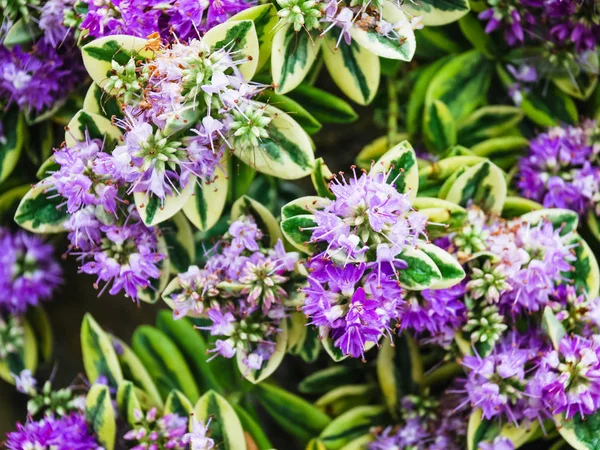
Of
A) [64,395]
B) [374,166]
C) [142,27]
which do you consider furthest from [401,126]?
[64,395]

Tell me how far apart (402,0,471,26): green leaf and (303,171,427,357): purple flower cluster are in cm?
46

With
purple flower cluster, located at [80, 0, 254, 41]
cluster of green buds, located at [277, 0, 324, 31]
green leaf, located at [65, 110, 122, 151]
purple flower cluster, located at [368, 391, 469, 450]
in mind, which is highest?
purple flower cluster, located at [80, 0, 254, 41]

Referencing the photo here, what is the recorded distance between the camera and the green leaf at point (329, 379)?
64.5 inches

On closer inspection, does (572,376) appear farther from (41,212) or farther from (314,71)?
(41,212)

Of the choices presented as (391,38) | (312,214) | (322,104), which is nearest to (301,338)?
(312,214)

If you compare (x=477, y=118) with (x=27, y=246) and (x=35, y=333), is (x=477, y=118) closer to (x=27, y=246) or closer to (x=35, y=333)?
(x=27, y=246)

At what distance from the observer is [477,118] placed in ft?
5.17

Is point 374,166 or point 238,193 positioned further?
point 238,193

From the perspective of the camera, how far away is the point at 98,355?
1.49m

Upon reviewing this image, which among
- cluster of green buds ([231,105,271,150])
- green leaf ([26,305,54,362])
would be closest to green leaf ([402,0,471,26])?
cluster of green buds ([231,105,271,150])

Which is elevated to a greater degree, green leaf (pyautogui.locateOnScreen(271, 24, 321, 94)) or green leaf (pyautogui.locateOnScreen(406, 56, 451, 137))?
green leaf (pyautogui.locateOnScreen(271, 24, 321, 94))

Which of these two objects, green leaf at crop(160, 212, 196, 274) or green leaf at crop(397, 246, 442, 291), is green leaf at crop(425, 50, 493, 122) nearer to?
green leaf at crop(397, 246, 442, 291)

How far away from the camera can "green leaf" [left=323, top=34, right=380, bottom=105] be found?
137 cm

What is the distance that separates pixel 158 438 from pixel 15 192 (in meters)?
0.73
